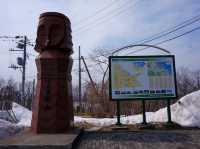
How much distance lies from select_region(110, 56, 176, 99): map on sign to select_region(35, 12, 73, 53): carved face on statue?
7.34ft

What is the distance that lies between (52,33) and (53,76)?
3.69 feet

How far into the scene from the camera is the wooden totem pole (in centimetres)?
644

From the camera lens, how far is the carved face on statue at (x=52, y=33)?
22.4ft

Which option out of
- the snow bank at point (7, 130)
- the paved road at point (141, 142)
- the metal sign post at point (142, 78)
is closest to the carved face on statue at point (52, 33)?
the metal sign post at point (142, 78)

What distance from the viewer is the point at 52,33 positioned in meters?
6.92

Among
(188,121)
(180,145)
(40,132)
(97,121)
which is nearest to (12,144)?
(40,132)

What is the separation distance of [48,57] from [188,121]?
17.5ft

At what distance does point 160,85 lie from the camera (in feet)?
28.2

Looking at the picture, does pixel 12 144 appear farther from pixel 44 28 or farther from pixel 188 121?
pixel 188 121

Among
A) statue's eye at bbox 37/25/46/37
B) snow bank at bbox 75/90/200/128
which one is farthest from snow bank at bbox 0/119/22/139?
statue's eye at bbox 37/25/46/37

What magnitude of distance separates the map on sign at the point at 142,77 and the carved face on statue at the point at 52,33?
224 centimetres

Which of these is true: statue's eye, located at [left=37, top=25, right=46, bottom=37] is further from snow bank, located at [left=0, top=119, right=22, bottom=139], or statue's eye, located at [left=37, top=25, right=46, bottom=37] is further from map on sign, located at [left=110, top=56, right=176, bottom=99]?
snow bank, located at [left=0, top=119, right=22, bottom=139]

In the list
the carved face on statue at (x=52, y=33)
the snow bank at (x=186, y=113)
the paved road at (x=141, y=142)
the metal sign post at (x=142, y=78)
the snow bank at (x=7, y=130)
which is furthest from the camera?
the snow bank at (x=7, y=130)

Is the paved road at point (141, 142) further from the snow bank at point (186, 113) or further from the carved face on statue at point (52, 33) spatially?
the snow bank at point (186, 113)
